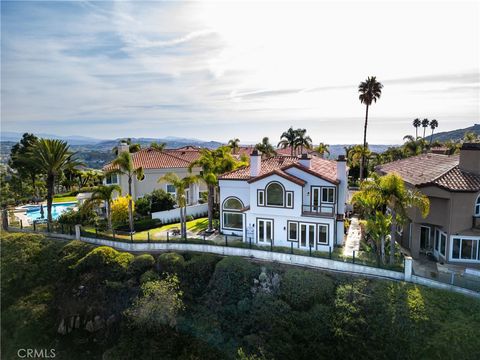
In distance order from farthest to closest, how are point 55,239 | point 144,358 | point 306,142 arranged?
point 306,142
point 55,239
point 144,358

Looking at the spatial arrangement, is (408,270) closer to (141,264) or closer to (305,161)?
(305,161)

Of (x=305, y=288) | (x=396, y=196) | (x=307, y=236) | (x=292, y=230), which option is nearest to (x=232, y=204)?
(x=292, y=230)

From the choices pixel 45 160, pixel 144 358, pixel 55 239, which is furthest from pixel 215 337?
pixel 45 160

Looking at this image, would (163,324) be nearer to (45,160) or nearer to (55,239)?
(55,239)

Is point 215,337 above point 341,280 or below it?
below

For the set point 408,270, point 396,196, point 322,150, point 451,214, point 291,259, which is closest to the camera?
point 408,270

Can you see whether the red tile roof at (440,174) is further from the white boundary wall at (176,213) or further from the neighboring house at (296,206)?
the white boundary wall at (176,213)

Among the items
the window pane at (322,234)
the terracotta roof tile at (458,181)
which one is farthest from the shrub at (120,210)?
the terracotta roof tile at (458,181)
